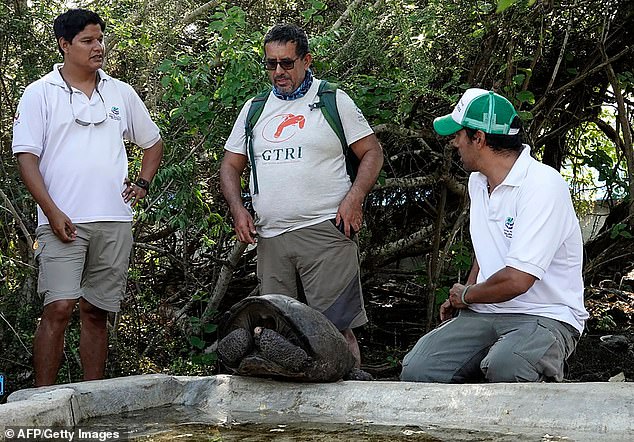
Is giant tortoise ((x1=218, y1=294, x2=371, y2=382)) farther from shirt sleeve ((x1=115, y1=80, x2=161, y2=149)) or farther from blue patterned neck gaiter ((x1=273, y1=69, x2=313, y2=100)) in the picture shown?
shirt sleeve ((x1=115, y1=80, x2=161, y2=149))

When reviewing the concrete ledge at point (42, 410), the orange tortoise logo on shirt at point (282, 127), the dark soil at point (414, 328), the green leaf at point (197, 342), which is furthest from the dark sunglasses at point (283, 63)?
the dark soil at point (414, 328)

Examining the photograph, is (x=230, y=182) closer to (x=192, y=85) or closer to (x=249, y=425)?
(x=192, y=85)

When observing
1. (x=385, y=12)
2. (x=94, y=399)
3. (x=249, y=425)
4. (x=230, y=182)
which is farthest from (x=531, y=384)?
(x=385, y=12)

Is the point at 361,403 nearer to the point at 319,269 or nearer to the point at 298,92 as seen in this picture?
the point at 319,269

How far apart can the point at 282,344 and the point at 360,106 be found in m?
2.47

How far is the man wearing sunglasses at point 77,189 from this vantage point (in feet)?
14.7

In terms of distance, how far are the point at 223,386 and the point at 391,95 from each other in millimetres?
2567

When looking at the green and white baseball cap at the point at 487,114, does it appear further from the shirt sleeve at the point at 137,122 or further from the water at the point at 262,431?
the shirt sleeve at the point at 137,122

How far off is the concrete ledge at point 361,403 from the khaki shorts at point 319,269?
89 cm

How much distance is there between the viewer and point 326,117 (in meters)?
4.82

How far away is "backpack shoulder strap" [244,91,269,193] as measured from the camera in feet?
16.1

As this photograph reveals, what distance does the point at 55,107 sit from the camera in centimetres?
458

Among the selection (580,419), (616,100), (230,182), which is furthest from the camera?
(616,100)

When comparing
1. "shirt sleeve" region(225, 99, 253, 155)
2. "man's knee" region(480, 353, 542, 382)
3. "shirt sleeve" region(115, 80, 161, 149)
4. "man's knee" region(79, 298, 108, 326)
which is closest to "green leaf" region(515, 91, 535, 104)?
"shirt sleeve" region(225, 99, 253, 155)
